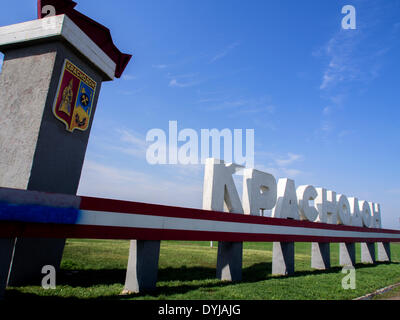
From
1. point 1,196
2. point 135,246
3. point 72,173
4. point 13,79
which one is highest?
point 13,79

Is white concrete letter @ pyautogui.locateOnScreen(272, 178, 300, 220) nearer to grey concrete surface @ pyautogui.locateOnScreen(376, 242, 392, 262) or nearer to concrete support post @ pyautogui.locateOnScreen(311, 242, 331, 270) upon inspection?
concrete support post @ pyautogui.locateOnScreen(311, 242, 331, 270)

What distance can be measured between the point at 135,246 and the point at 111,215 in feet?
7.90

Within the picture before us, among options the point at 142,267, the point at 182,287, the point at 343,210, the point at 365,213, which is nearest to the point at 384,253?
the point at 365,213

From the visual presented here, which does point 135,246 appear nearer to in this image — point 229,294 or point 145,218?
point 145,218

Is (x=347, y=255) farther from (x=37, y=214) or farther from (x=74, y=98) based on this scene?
(x=37, y=214)

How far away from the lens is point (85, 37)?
12781 millimetres

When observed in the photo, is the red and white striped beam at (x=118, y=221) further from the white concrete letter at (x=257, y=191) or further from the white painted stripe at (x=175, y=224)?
the white concrete letter at (x=257, y=191)

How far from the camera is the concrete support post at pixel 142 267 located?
40.3 ft

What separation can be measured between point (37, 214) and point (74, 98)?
5806 mm

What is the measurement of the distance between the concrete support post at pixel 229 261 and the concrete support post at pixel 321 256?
11696mm

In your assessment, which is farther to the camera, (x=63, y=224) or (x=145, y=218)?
(x=145, y=218)

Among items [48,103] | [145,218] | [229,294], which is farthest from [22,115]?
[229,294]

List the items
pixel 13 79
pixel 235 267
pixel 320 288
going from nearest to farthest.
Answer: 1. pixel 13 79
2. pixel 320 288
3. pixel 235 267

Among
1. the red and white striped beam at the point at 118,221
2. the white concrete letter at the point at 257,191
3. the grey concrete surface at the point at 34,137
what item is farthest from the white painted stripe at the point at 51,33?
the white concrete letter at the point at 257,191
